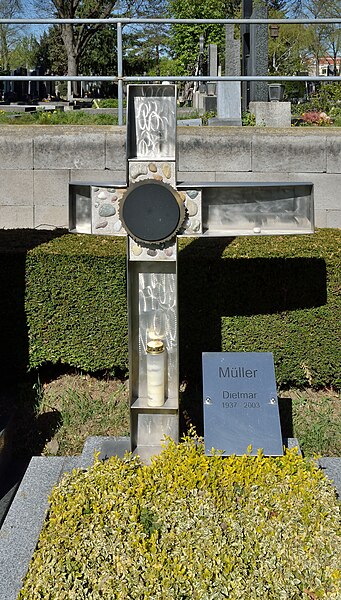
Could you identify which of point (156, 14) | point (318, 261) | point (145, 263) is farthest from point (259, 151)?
point (156, 14)

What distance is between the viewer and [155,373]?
175 inches

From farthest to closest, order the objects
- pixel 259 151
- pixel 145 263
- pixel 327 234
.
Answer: pixel 259 151 → pixel 327 234 → pixel 145 263

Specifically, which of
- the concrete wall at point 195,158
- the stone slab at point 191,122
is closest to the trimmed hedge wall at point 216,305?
the concrete wall at point 195,158

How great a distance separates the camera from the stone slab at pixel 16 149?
737cm

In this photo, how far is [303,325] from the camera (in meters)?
5.75

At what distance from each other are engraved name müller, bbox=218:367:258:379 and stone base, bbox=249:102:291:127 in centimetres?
440

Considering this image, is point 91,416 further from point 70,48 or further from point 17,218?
point 70,48

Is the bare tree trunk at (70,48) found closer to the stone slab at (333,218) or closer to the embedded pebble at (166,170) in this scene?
the stone slab at (333,218)

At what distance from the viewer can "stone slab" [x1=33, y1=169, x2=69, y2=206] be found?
741 cm

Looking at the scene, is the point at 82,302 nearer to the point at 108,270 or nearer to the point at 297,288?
the point at 108,270

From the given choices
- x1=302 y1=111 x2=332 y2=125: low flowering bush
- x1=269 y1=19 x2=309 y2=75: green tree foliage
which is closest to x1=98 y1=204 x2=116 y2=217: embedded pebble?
x1=302 y1=111 x2=332 y2=125: low flowering bush

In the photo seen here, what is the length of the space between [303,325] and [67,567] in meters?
3.00

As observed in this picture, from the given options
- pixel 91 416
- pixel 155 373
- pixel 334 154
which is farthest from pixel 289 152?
pixel 155 373

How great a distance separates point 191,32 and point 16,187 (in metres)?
28.8
